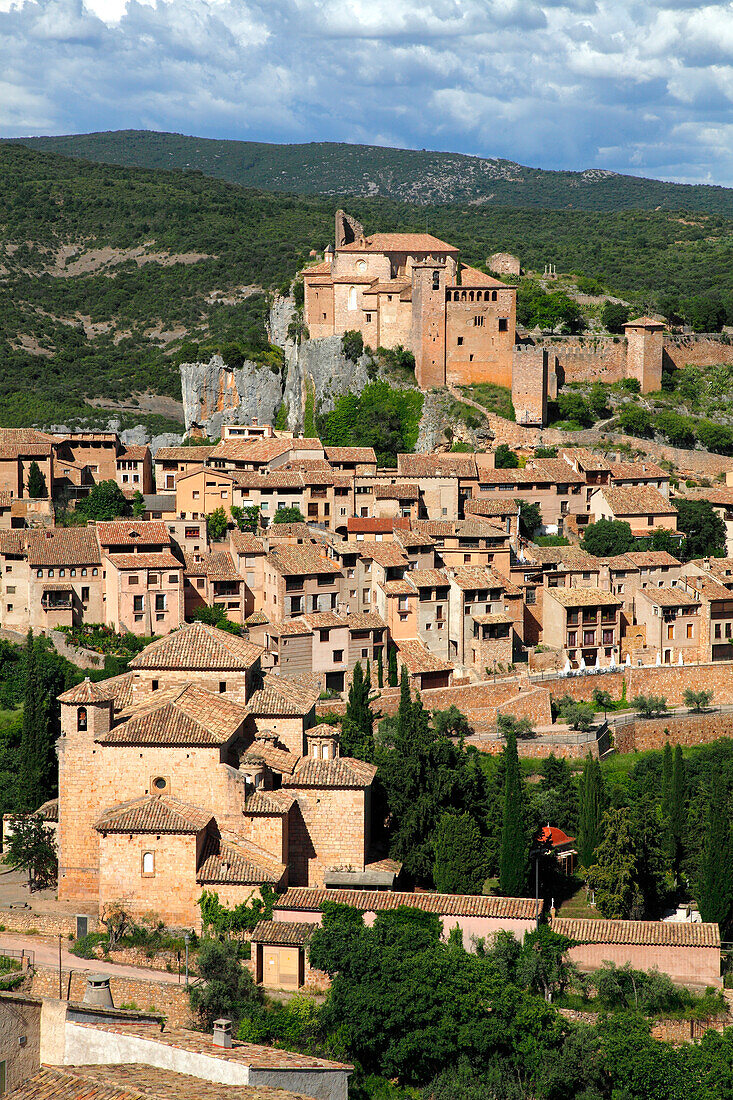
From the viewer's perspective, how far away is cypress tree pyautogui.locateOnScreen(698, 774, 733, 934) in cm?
3266

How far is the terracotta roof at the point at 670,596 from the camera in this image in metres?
50.2

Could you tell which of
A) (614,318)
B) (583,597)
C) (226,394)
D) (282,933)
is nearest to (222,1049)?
(282,933)

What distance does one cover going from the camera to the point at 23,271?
108750mm

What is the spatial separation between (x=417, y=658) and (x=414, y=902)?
55.8 ft

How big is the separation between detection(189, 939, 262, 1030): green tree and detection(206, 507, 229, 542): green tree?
83.9 ft

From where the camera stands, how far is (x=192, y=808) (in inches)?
1219

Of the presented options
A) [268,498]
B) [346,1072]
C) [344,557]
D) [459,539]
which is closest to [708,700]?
[459,539]

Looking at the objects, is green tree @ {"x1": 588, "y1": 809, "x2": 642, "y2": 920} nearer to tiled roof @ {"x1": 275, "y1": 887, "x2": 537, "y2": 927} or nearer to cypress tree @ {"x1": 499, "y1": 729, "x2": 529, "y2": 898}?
cypress tree @ {"x1": 499, "y1": 729, "x2": 529, "y2": 898}

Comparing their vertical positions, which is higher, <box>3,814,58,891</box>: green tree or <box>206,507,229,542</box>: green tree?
<box>206,507,229,542</box>: green tree

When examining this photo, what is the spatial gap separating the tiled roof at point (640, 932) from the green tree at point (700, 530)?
27.3 meters

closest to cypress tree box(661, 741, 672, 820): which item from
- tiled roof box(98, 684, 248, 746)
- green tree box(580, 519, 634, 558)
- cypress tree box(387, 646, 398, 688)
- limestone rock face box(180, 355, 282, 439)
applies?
cypress tree box(387, 646, 398, 688)

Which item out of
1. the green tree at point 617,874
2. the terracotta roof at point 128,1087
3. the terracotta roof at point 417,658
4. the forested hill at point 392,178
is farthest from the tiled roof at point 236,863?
the forested hill at point 392,178

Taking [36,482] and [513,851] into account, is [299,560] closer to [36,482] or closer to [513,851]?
[36,482]

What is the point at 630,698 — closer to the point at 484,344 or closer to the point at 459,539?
the point at 459,539
